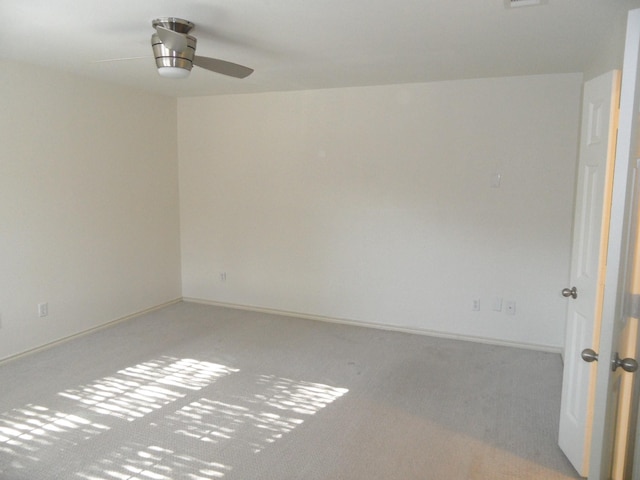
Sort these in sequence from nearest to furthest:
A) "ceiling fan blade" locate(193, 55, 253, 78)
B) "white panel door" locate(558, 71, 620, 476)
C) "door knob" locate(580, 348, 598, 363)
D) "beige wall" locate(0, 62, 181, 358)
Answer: "door knob" locate(580, 348, 598, 363) < "white panel door" locate(558, 71, 620, 476) < "ceiling fan blade" locate(193, 55, 253, 78) < "beige wall" locate(0, 62, 181, 358)

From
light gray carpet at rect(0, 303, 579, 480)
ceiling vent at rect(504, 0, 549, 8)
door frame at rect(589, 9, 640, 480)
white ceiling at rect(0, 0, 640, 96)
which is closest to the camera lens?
door frame at rect(589, 9, 640, 480)

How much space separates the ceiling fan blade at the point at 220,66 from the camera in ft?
8.34

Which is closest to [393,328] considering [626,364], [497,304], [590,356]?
[497,304]

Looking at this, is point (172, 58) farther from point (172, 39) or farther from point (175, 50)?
point (172, 39)

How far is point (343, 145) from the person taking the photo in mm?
4430

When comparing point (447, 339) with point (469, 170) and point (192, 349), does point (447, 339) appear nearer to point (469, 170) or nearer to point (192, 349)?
point (469, 170)

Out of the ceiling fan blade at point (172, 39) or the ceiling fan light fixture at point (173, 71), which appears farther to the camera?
the ceiling fan light fixture at point (173, 71)

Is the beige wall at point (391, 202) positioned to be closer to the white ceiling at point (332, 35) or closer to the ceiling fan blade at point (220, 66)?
the white ceiling at point (332, 35)

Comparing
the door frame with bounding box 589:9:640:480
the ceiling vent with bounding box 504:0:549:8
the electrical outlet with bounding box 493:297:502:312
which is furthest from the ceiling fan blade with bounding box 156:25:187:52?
the electrical outlet with bounding box 493:297:502:312

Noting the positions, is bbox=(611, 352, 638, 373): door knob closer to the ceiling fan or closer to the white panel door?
the white panel door

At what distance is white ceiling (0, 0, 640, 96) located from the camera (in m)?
2.23

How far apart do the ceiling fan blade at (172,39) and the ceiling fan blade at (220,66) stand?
6.3 inches

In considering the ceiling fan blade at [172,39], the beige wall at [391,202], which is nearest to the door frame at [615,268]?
the ceiling fan blade at [172,39]

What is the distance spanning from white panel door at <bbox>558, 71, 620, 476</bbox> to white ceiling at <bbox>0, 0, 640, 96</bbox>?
1.71 ft
